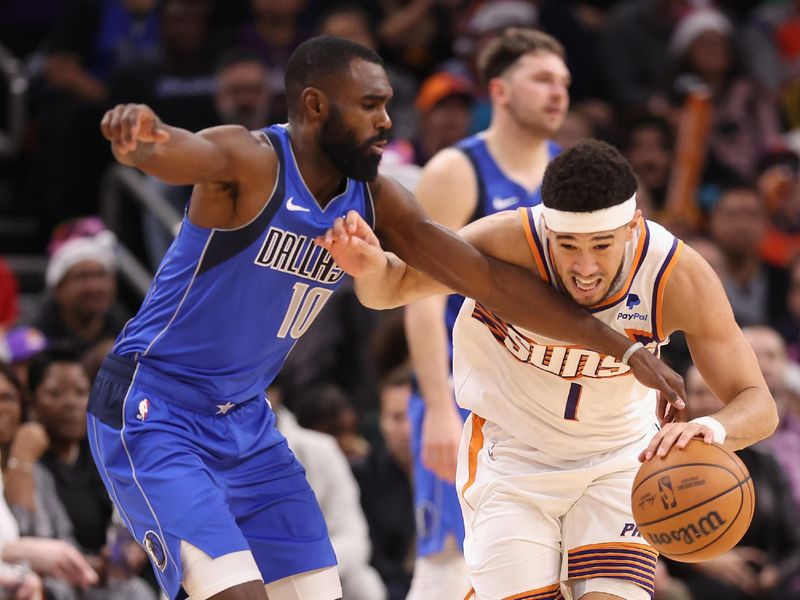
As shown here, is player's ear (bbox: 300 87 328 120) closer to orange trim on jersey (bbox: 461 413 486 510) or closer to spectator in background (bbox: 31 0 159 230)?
orange trim on jersey (bbox: 461 413 486 510)

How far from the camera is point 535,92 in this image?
6625 mm

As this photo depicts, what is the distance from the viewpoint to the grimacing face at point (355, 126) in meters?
4.87

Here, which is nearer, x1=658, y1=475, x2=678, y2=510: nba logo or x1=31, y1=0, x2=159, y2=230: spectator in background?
x1=658, y1=475, x2=678, y2=510: nba logo

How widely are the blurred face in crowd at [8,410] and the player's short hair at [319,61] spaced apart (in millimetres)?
2563

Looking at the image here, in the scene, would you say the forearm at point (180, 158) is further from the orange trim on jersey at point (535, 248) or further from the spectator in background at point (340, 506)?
the spectator in background at point (340, 506)

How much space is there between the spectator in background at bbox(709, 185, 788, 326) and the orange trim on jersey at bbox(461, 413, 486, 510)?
16.0 ft

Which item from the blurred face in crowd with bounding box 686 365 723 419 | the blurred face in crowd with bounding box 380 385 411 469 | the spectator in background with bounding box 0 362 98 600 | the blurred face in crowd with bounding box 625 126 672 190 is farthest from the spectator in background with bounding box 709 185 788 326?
the spectator in background with bounding box 0 362 98 600

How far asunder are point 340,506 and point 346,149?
3292 millimetres

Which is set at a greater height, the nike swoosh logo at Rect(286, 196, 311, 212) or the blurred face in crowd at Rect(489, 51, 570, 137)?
the blurred face in crowd at Rect(489, 51, 570, 137)

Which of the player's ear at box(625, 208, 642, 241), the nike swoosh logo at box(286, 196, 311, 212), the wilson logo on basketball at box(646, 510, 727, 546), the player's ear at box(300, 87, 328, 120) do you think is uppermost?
the player's ear at box(300, 87, 328, 120)

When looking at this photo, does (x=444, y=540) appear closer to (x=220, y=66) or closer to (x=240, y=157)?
(x=240, y=157)

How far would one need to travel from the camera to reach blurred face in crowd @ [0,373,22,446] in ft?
22.4

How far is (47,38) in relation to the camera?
1130 cm

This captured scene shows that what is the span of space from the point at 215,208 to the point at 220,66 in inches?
206
